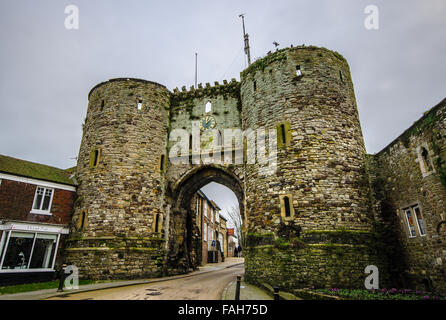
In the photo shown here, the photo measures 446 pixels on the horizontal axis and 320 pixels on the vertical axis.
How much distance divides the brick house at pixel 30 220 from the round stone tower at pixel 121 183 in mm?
653

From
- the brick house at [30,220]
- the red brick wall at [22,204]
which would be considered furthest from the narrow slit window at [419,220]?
the red brick wall at [22,204]

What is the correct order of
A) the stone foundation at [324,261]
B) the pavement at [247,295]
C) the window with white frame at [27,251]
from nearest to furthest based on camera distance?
the pavement at [247,295] < the stone foundation at [324,261] < the window with white frame at [27,251]

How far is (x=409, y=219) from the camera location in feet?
30.0

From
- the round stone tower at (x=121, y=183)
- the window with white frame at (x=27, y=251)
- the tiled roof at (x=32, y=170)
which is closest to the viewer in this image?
the window with white frame at (x=27, y=251)

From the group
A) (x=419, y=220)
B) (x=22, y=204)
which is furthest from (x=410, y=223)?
(x=22, y=204)

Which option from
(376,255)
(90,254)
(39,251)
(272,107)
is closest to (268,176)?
(272,107)

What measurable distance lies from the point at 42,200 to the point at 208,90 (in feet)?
34.8

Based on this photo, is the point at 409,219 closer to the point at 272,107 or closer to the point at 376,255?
the point at 376,255

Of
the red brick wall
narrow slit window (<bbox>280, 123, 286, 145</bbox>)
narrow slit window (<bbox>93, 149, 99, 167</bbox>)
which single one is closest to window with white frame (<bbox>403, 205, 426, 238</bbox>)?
narrow slit window (<bbox>280, 123, 286, 145</bbox>)

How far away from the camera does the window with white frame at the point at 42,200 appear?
37.9 feet

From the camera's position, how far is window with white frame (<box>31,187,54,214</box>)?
1155cm

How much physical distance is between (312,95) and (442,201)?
19.8 feet

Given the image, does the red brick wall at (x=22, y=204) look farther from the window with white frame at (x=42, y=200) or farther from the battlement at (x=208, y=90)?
the battlement at (x=208, y=90)

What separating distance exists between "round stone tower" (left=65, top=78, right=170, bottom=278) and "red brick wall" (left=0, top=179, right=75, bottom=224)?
32.3 inches
